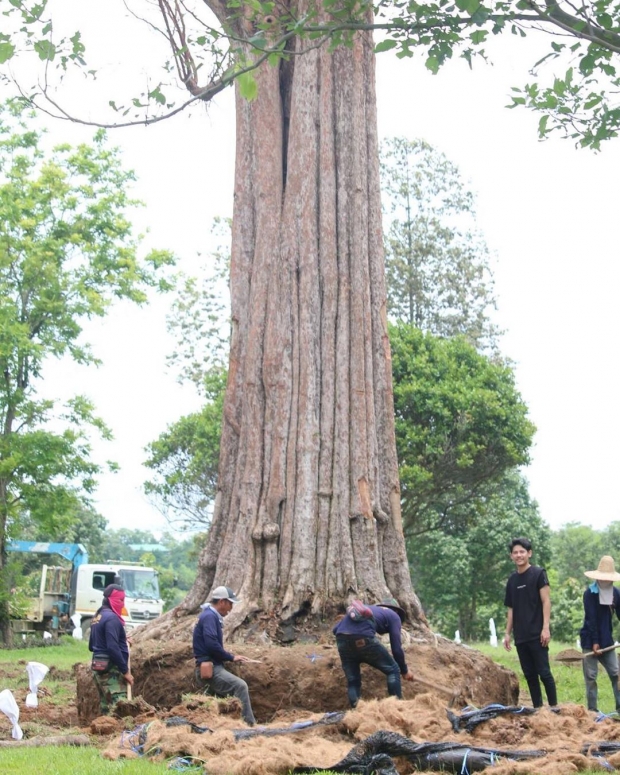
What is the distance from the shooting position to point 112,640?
10.0 metres

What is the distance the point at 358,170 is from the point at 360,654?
6.04 metres

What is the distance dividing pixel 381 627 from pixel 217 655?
1.46m

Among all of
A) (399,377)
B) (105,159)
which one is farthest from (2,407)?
(399,377)

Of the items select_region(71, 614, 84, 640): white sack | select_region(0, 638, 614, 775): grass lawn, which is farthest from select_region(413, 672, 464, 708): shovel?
select_region(71, 614, 84, 640): white sack

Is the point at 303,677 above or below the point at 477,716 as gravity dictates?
above

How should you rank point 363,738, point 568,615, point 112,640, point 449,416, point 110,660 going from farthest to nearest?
point 568,615 → point 449,416 → point 110,660 → point 112,640 → point 363,738

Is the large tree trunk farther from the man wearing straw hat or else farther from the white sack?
the white sack

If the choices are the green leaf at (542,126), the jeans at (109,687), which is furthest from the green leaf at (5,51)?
the jeans at (109,687)

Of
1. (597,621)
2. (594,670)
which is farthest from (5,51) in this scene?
(594,670)

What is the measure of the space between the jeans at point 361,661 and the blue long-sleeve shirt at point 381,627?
0.19 ft

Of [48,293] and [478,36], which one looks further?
[48,293]

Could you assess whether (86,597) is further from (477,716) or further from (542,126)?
(542,126)

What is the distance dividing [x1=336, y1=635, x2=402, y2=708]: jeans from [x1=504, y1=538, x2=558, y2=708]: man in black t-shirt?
1.17 m

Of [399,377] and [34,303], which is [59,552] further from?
[399,377]
